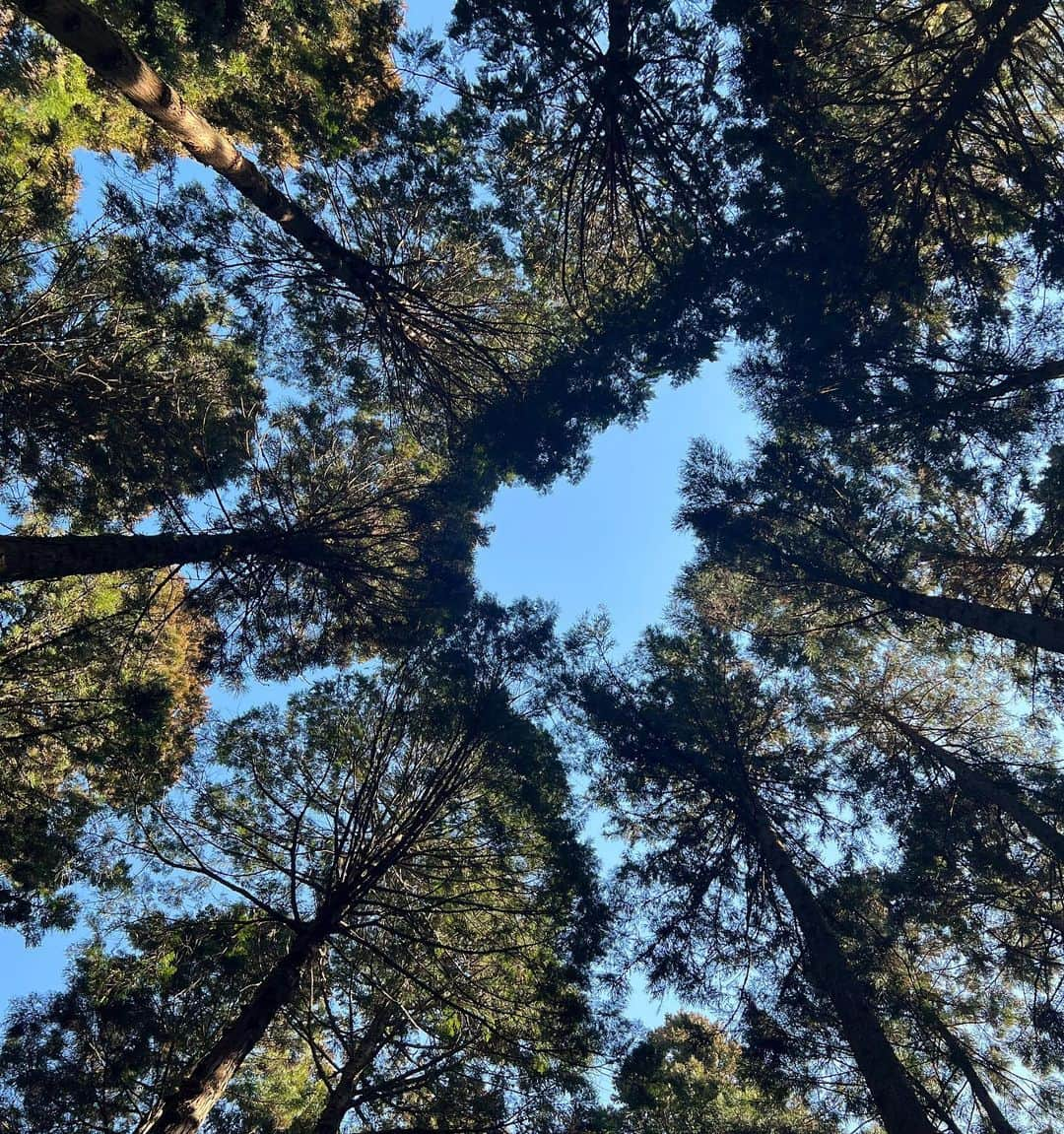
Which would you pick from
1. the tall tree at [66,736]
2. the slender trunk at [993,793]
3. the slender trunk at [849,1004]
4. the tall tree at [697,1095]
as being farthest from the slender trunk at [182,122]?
the slender trunk at [993,793]

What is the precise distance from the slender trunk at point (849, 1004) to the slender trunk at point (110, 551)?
865 centimetres

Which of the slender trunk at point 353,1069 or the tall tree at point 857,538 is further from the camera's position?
the tall tree at point 857,538

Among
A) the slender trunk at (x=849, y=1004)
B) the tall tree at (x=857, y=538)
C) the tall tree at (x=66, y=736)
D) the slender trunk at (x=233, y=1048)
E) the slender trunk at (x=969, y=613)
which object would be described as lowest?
the slender trunk at (x=233, y=1048)

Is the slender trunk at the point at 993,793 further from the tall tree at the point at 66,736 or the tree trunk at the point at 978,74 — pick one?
the tall tree at the point at 66,736

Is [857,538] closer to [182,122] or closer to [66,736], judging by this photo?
[182,122]

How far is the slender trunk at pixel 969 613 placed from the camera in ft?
23.9

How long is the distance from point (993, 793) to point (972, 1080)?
3770mm

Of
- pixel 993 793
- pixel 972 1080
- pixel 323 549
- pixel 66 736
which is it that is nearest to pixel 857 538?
pixel 993 793

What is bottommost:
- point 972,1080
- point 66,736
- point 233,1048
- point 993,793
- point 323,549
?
point 233,1048

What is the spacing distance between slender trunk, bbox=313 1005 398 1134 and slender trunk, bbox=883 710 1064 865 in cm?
916

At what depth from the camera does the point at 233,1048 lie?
18.2ft

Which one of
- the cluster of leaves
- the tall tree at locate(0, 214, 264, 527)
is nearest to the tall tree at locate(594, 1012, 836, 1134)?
the cluster of leaves

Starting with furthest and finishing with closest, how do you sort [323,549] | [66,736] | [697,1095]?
1. [697,1095]
2. [323,549]
3. [66,736]

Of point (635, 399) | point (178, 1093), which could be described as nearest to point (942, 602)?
point (635, 399)
